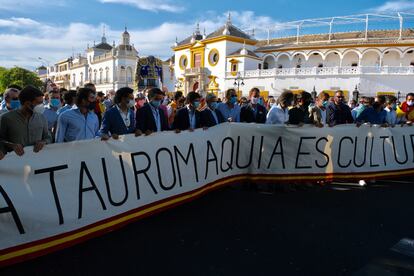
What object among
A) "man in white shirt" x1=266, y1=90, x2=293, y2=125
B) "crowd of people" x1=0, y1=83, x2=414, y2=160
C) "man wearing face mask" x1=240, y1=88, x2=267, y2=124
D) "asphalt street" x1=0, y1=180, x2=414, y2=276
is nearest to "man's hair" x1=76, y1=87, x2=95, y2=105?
"crowd of people" x1=0, y1=83, x2=414, y2=160

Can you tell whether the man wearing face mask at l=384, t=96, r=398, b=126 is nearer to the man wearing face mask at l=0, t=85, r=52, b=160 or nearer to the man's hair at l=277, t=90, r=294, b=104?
the man's hair at l=277, t=90, r=294, b=104

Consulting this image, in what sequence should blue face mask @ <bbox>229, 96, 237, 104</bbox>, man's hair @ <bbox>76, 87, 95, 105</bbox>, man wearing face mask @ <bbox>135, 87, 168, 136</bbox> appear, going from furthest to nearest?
blue face mask @ <bbox>229, 96, 237, 104</bbox>
man wearing face mask @ <bbox>135, 87, 168, 136</bbox>
man's hair @ <bbox>76, 87, 95, 105</bbox>

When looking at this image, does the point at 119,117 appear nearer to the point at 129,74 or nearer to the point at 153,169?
the point at 153,169

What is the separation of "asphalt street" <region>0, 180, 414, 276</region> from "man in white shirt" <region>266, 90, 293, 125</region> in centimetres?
157

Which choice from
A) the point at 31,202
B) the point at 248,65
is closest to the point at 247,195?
the point at 31,202

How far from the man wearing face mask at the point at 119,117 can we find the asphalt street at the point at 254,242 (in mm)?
1322

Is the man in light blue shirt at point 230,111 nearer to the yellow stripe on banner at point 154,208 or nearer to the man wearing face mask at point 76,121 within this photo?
the yellow stripe on banner at point 154,208

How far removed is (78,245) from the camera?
3.69m

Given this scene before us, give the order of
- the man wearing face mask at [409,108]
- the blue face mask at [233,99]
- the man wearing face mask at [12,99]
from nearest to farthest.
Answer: the man wearing face mask at [12,99] → the blue face mask at [233,99] → the man wearing face mask at [409,108]

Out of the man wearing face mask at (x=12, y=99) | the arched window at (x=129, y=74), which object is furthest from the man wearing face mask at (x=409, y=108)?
the arched window at (x=129, y=74)

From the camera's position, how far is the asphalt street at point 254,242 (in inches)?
129

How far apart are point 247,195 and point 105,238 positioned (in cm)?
256

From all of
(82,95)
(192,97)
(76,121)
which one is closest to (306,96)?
(192,97)

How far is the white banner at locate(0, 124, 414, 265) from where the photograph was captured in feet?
10.9
